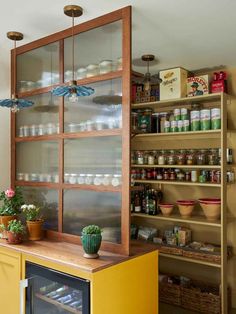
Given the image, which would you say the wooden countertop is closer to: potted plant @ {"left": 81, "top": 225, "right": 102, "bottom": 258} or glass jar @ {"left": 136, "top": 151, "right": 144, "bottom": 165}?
potted plant @ {"left": 81, "top": 225, "right": 102, "bottom": 258}

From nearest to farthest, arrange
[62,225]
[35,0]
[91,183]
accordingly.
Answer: [35,0] < [91,183] < [62,225]

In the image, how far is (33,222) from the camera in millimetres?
2398

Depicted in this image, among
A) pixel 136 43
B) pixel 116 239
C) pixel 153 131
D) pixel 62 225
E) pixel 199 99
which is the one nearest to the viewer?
pixel 116 239

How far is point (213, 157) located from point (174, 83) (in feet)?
2.74

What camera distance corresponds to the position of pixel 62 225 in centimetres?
241

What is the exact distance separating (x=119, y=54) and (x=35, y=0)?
0.61 metres

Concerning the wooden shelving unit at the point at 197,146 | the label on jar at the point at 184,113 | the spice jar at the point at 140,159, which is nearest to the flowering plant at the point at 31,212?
the wooden shelving unit at the point at 197,146

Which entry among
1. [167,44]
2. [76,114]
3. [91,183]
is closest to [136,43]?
[167,44]

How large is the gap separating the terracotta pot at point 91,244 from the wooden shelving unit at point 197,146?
145 cm

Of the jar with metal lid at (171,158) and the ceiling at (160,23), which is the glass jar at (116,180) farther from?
the jar with metal lid at (171,158)

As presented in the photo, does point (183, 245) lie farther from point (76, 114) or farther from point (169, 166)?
point (76, 114)

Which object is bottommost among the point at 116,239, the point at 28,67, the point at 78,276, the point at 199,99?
the point at 78,276

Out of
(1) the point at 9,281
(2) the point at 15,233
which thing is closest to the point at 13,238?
(2) the point at 15,233

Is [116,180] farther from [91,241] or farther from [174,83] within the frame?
[174,83]
